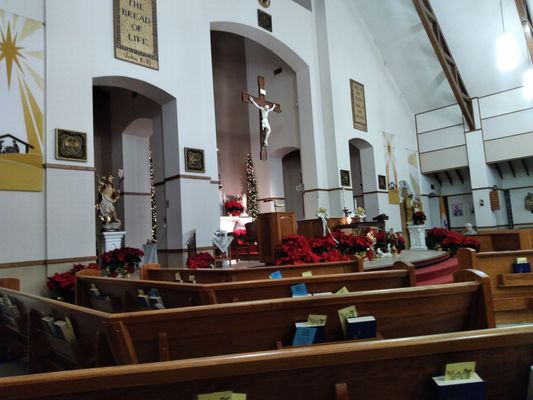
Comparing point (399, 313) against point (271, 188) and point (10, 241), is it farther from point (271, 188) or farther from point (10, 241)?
point (271, 188)

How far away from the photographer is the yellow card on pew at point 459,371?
98 centimetres

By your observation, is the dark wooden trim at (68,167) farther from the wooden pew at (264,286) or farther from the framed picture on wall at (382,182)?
the framed picture on wall at (382,182)

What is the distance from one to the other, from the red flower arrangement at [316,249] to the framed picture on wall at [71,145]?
2923 millimetres

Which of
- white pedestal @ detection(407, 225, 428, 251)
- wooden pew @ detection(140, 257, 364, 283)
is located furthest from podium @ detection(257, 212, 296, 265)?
white pedestal @ detection(407, 225, 428, 251)

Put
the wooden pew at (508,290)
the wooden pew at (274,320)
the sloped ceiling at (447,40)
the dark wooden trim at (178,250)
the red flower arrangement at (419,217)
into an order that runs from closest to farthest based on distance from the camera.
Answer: the wooden pew at (274,320), the wooden pew at (508,290), the dark wooden trim at (178,250), the red flower arrangement at (419,217), the sloped ceiling at (447,40)

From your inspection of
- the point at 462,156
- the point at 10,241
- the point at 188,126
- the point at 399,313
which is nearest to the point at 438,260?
the point at 188,126

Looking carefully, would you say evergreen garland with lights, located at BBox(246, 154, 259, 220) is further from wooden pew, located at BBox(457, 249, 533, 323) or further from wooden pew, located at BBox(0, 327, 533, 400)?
wooden pew, located at BBox(0, 327, 533, 400)

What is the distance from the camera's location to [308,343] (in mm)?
1464

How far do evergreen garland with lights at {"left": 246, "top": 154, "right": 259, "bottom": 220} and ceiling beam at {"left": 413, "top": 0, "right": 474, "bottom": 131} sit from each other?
592 centimetres

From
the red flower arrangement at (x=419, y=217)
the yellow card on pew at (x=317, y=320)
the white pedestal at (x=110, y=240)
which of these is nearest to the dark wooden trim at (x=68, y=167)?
the white pedestal at (x=110, y=240)

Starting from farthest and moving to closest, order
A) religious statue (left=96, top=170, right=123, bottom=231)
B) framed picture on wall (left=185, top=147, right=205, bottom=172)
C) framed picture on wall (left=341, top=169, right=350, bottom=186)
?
framed picture on wall (left=341, top=169, right=350, bottom=186) < framed picture on wall (left=185, top=147, right=205, bottom=172) < religious statue (left=96, top=170, right=123, bottom=231)

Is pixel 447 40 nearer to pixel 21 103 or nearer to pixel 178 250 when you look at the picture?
pixel 178 250

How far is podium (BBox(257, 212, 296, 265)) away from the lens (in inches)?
241

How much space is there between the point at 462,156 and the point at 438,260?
23.7ft
